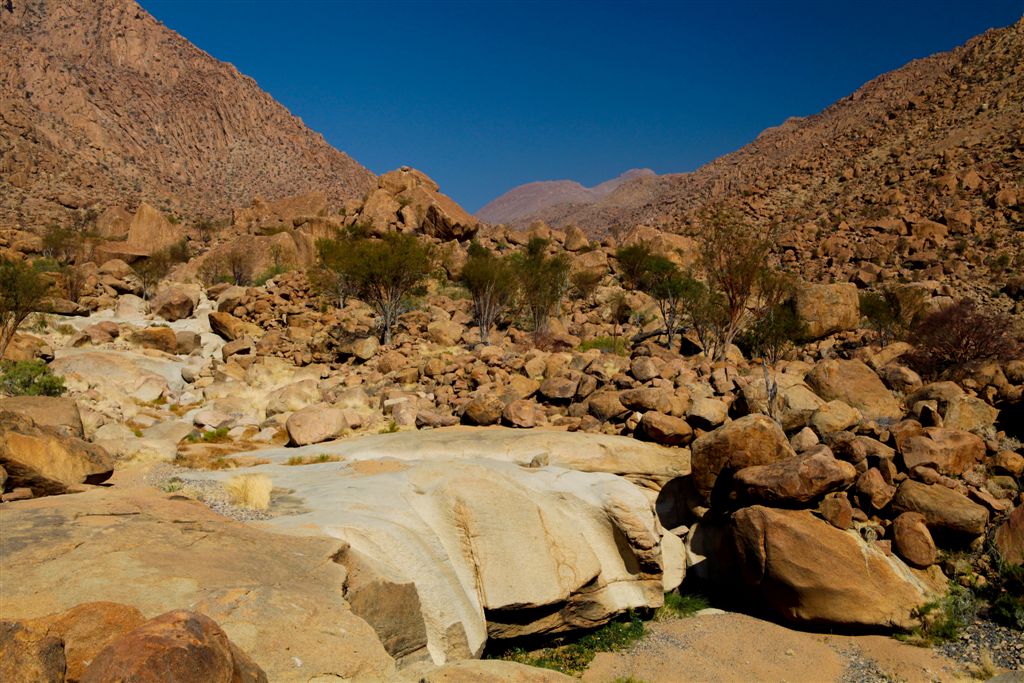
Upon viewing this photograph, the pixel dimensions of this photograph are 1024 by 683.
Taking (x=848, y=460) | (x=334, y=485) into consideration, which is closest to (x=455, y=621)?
(x=334, y=485)

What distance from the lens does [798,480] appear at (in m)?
8.49

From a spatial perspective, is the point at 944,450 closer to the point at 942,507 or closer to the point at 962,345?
the point at 942,507

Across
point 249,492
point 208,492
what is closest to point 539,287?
point 249,492

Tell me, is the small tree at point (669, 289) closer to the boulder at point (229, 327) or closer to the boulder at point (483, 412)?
the boulder at point (483, 412)

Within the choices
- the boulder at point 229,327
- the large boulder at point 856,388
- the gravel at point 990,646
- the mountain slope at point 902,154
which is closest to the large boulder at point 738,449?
the gravel at point 990,646

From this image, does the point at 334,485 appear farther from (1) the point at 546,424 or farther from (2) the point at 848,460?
(2) the point at 848,460

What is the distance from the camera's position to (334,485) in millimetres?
7832

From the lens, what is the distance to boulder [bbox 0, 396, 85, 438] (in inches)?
351

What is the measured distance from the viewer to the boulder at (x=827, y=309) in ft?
77.5

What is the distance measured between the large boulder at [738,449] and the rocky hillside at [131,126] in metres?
50.1

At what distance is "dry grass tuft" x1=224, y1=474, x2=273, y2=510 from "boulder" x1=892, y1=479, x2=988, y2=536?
8.89 metres

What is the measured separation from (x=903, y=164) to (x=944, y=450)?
1798 inches

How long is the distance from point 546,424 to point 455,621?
7.42m

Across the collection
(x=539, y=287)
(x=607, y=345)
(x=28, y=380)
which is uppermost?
(x=539, y=287)
